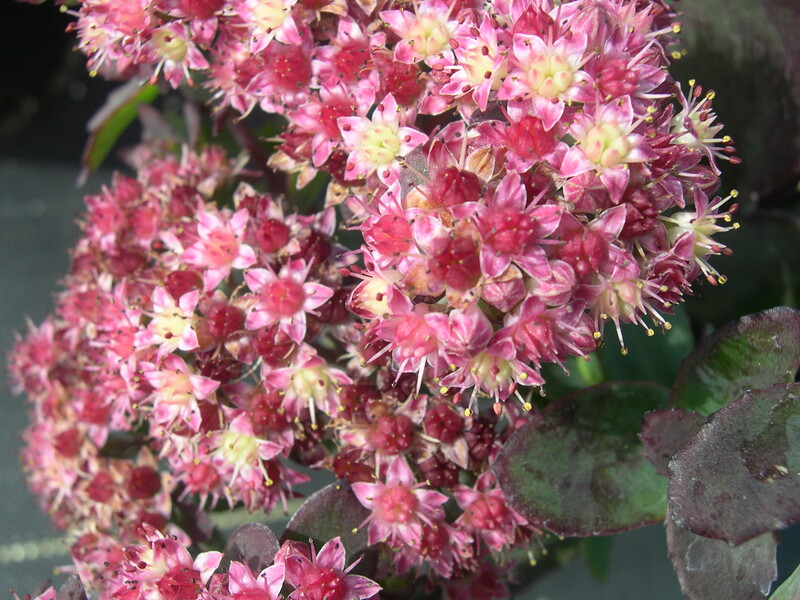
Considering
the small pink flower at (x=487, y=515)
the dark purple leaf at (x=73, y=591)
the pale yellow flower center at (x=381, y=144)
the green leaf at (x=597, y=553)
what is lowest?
the green leaf at (x=597, y=553)

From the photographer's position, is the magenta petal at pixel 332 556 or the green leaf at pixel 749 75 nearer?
the magenta petal at pixel 332 556

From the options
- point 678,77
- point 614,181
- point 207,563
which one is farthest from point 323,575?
point 678,77

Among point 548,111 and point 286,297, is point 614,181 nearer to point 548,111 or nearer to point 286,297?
point 548,111

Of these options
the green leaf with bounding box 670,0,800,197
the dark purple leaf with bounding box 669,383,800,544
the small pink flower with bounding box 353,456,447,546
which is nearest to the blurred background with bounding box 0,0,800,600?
the green leaf with bounding box 670,0,800,197

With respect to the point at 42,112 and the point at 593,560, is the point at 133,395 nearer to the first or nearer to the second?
the point at 593,560

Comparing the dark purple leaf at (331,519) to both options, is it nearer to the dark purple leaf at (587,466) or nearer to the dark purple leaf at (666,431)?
the dark purple leaf at (587,466)

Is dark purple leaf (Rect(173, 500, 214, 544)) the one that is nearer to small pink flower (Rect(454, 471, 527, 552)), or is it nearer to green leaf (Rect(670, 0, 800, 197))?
small pink flower (Rect(454, 471, 527, 552))

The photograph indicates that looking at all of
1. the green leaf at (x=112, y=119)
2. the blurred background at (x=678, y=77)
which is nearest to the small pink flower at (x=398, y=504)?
the blurred background at (x=678, y=77)
